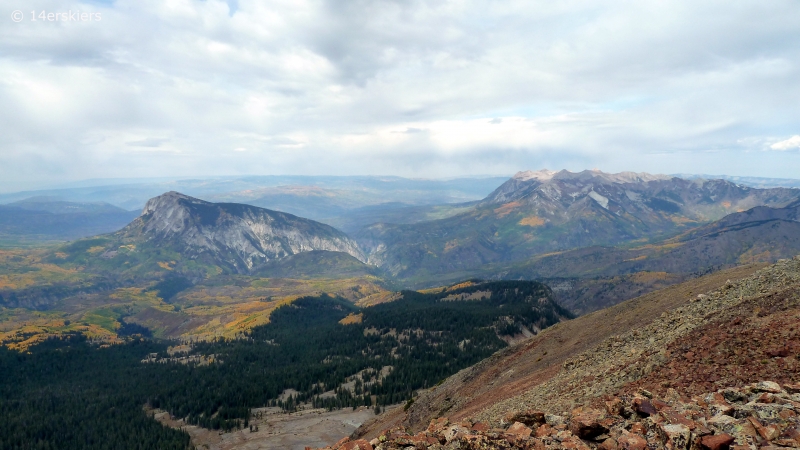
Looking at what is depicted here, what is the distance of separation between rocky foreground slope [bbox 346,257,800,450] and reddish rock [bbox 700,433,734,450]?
32.1ft

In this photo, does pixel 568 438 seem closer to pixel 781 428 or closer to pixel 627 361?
pixel 781 428

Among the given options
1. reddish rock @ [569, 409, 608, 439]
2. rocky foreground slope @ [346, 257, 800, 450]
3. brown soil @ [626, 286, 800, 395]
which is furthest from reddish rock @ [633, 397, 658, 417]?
brown soil @ [626, 286, 800, 395]

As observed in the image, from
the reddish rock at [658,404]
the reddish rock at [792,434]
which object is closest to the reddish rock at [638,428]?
the reddish rock at [658,404]

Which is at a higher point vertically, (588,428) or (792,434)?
(792,434)

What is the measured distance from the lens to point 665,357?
38.2 meters

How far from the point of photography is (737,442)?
62.6 ft

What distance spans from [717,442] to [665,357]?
846 inches

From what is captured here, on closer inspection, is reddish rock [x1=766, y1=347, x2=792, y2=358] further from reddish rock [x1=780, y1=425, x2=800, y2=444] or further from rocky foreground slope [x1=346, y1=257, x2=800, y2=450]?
reddish rock [x1=780, y1=425, x2=800, y2=444]

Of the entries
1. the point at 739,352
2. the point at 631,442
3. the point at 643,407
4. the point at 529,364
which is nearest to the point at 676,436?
the point at 631,442

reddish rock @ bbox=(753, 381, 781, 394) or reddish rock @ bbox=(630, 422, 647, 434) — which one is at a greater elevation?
reddish rock @ bbox=(753, 381, 781, 394)

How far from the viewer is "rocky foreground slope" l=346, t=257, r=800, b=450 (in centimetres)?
3156

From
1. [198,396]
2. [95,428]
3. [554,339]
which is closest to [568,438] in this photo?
[554,339]

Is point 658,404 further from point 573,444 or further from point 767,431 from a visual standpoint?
point 573,444

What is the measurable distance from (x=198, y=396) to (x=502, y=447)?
20913cm
